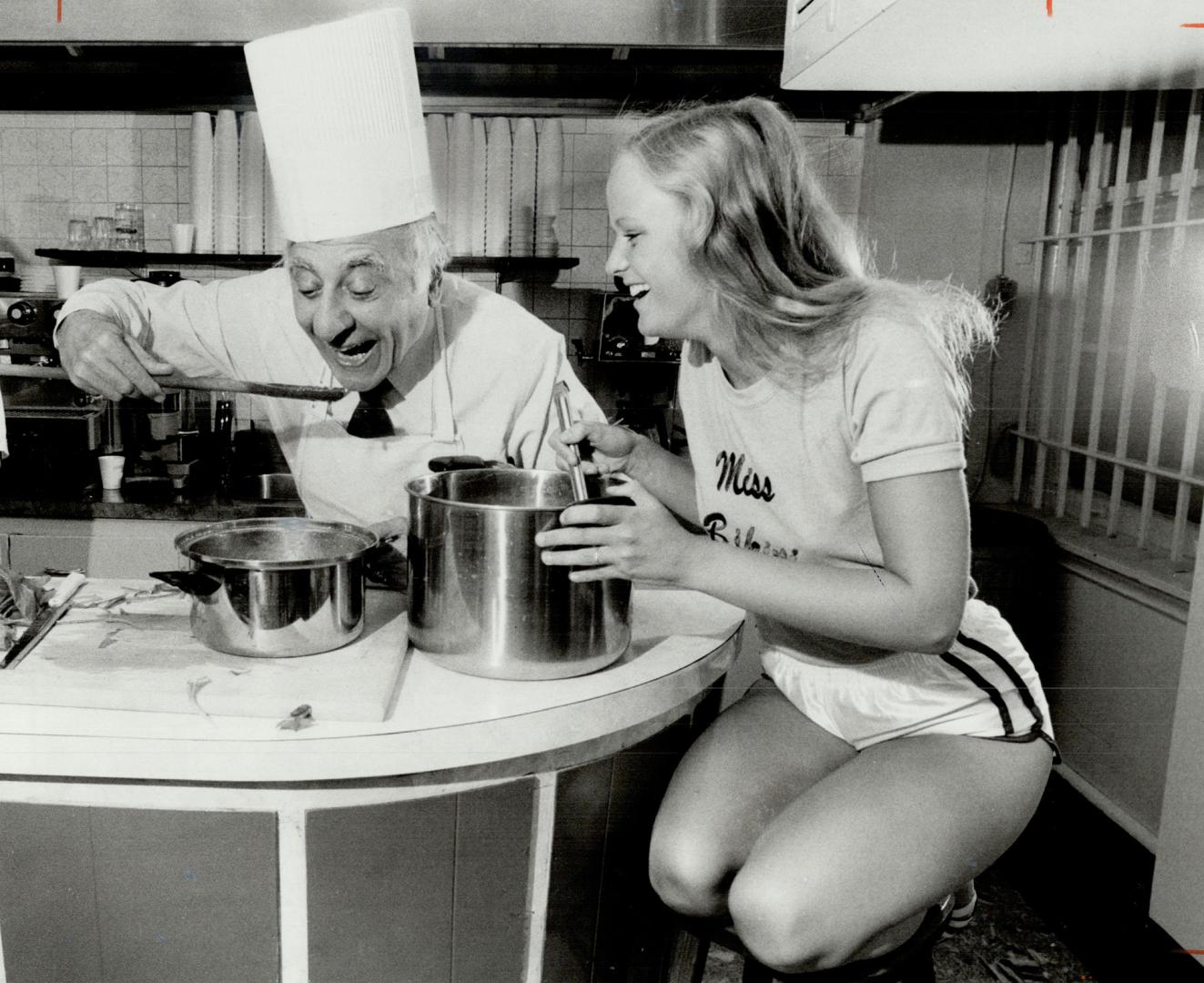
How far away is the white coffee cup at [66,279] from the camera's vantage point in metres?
2.64

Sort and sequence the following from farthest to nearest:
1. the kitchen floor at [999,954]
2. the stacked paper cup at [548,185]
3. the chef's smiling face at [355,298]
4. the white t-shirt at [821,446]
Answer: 1. the stacked paper cup at [548,185]
2. the kitchen floor at [999,954]
3. the chef's smiling face at [355,298]
4. the white t-shirt at [821,446]

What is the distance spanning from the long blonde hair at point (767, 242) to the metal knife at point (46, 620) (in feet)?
2.67

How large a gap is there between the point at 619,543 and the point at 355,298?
708 mm

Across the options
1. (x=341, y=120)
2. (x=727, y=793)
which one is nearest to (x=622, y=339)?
(x=341, y=120)

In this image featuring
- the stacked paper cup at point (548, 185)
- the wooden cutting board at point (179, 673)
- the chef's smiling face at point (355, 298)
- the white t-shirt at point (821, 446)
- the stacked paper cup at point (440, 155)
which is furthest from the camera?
the stacked paper cup at point (548, 185)

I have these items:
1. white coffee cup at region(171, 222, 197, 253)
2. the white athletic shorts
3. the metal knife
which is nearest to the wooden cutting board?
the metal knife

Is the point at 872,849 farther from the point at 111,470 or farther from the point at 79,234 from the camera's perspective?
the point at 79,234

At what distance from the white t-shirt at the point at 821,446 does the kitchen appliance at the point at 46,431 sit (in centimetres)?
182

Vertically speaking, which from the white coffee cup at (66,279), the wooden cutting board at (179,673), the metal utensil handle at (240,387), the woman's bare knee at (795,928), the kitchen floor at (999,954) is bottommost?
the kitchen floor at (999,954)

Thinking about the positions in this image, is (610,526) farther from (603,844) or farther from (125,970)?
(125,970)

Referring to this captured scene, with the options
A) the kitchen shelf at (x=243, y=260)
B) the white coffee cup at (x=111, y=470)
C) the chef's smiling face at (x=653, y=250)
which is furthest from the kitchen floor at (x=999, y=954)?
the white coffee cup at (x=111, y=470)

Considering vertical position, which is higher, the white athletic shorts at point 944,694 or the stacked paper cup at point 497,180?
the stacked paper cup at point 497,180

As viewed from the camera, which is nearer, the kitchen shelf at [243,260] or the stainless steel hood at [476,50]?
the stainless steel hood at [476,50]

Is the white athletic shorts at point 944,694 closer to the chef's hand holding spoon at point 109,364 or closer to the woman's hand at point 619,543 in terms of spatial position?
the woman's hand at point 619,543
